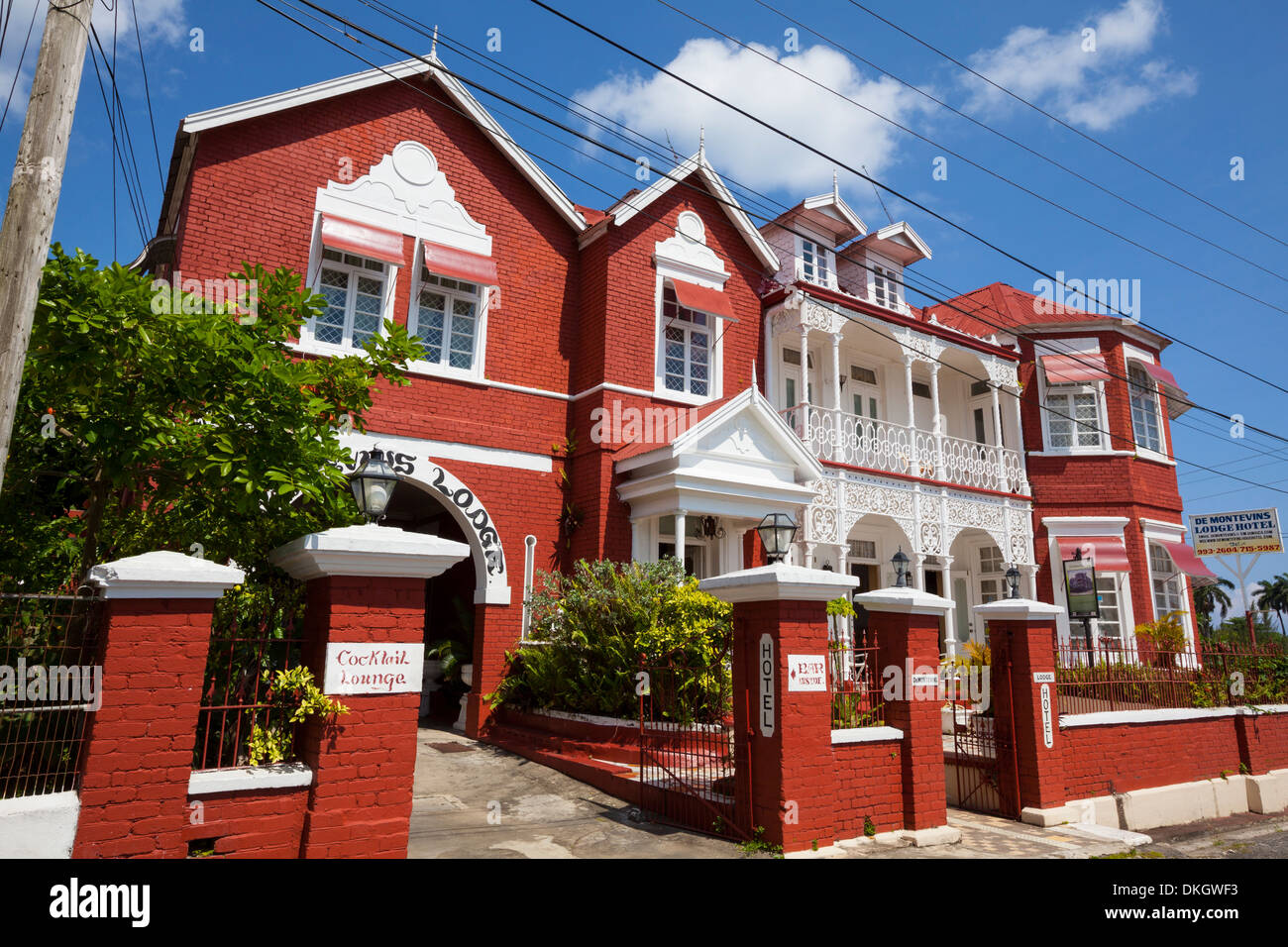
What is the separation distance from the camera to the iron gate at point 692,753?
24.1 ft

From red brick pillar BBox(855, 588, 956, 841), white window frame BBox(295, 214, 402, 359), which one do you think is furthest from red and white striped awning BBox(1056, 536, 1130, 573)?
white window frame BBox(295, 214, 402, 359)

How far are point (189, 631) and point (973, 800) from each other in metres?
8.86

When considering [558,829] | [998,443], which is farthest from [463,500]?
[998,443]

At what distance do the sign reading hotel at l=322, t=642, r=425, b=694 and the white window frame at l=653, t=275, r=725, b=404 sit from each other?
9.49 metres

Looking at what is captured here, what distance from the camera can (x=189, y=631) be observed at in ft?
16.6

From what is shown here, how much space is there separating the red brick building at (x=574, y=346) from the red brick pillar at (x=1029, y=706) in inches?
177

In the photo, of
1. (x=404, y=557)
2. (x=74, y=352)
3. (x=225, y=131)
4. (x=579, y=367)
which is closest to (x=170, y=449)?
(x=74, y=352)

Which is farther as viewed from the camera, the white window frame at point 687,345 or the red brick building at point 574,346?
the white window frame at point 687,345

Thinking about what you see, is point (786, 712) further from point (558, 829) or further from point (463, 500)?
point (463, 500)

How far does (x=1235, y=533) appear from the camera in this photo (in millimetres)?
20438

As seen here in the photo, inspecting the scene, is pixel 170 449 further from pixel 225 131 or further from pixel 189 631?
pixel 225 131

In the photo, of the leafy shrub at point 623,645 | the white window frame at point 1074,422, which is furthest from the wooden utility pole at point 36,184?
the white window frame at point 1074,422

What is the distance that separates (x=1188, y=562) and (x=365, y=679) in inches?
840

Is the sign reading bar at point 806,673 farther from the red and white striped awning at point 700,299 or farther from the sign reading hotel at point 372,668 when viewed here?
the red and white striped awning at point 700,299
